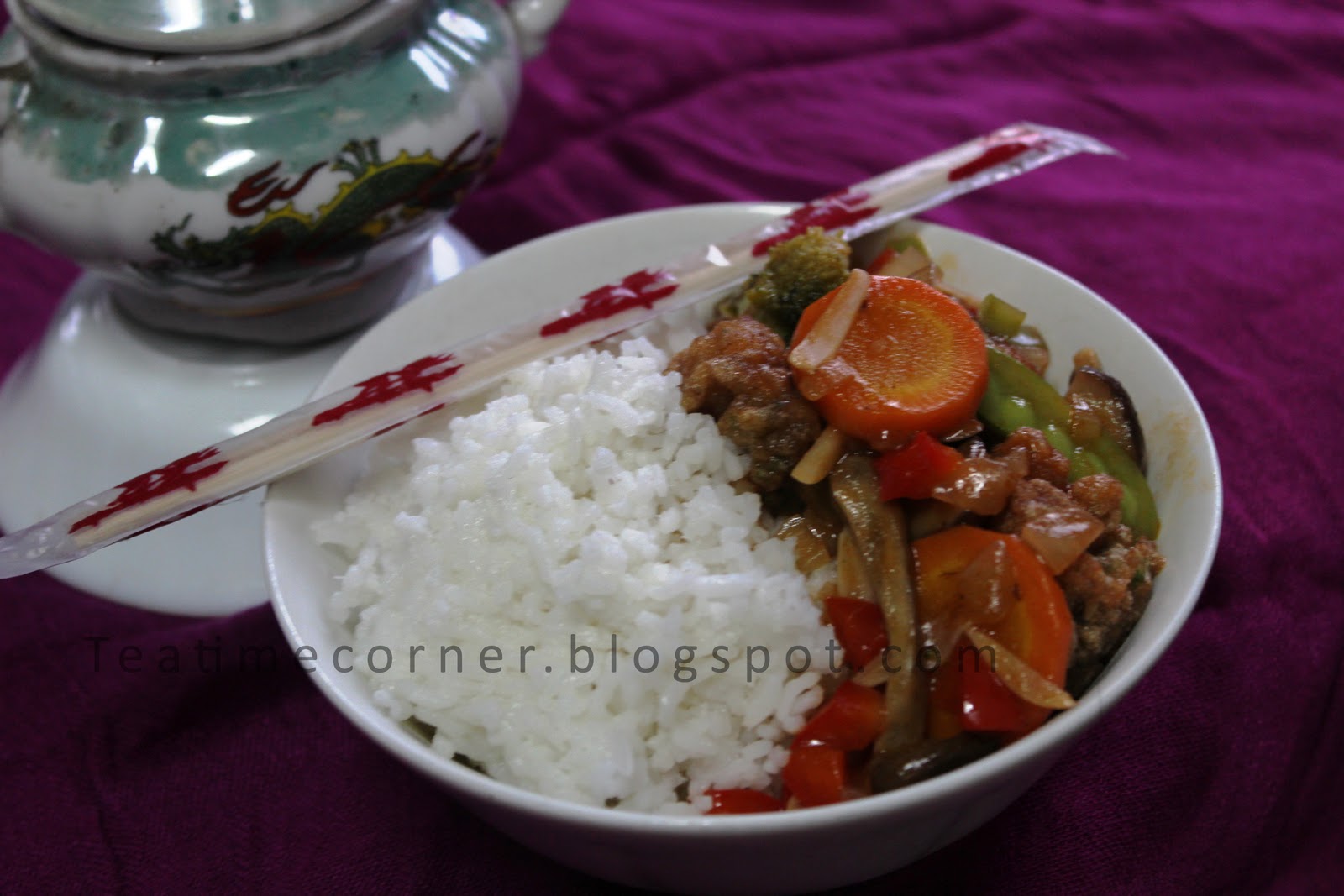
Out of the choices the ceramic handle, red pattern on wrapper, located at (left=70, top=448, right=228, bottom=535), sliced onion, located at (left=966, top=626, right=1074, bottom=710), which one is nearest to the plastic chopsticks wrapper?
red pattern on wrapper, located at (left=70, top=448, right=228, bottom=535)

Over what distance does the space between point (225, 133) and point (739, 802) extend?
1307mm

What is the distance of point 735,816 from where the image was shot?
1.11 meters

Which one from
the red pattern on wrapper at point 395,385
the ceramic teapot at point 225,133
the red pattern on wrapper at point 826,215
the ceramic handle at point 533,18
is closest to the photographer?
the red pattern on wrapper at point 395,385

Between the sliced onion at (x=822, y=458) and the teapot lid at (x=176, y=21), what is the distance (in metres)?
1.07

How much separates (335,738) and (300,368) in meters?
0.77

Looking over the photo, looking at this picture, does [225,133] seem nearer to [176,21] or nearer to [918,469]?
[176,21]

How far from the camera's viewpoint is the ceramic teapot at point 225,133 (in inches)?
66.7

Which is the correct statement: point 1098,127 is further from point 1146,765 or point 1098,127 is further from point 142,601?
point 142,601

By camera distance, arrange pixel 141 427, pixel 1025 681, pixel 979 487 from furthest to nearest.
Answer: pixel 141 427, pixel 979 487, pixel 1025 681

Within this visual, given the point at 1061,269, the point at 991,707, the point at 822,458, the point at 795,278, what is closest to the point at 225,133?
the point at 795,278

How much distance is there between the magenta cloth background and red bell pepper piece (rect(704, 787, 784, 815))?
25 centimetres

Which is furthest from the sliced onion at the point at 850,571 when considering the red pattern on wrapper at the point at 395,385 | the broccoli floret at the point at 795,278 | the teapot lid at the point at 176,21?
the teapot lid at the point at 176,21

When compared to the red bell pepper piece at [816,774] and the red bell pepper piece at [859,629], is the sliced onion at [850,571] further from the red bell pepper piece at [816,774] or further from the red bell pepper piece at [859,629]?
A: the red bell pepper piece at [816,774]

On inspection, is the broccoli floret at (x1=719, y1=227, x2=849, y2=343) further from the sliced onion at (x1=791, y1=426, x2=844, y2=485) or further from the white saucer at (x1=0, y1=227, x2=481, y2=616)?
the white saucer at (x1=0, y1=227, x2=481, y2=616)
